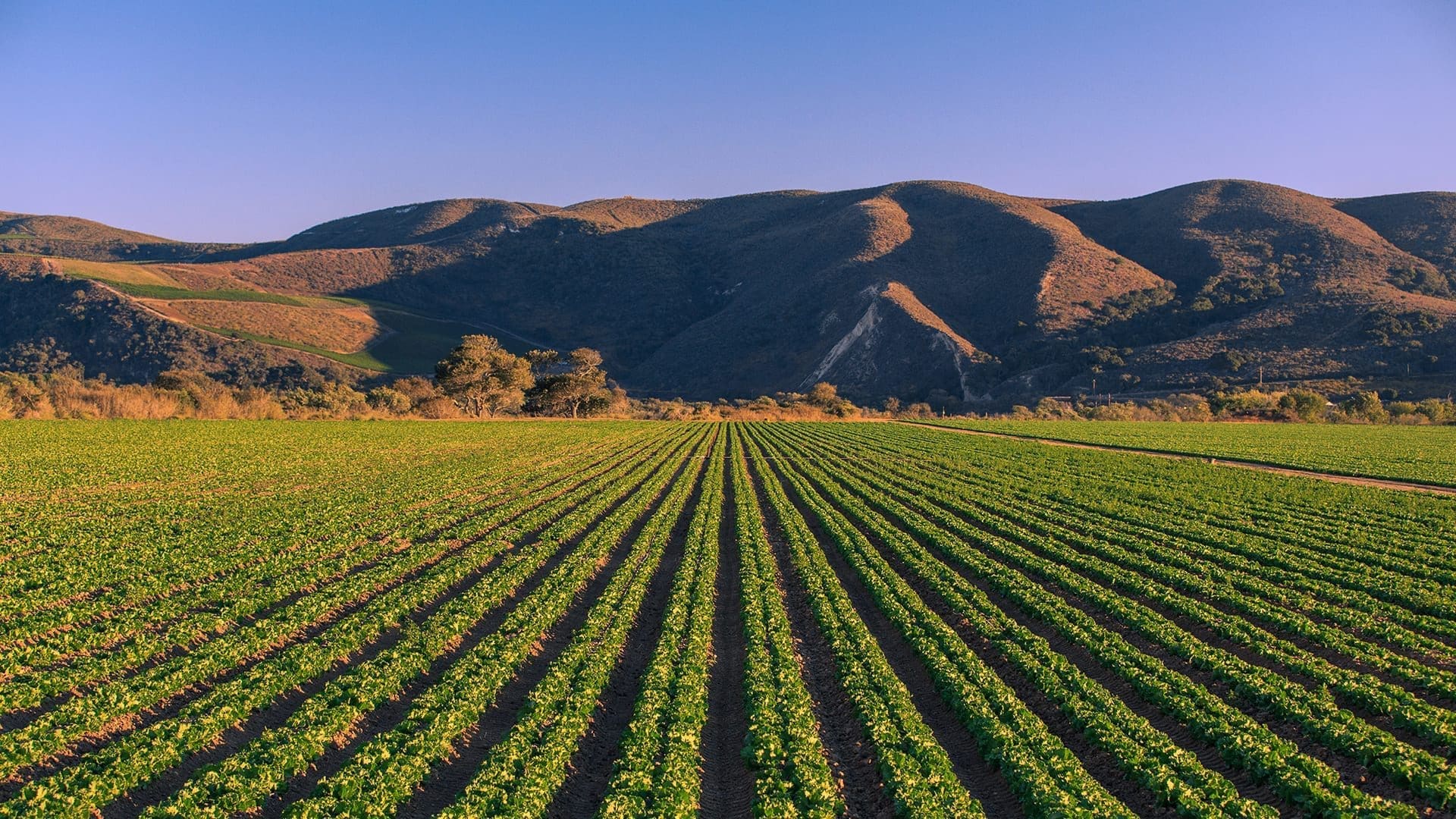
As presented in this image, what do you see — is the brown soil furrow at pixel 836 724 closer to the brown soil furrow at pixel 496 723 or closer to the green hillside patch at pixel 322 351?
the brown soil furrow at pixel 496 723

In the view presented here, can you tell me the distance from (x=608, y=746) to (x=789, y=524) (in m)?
13.6

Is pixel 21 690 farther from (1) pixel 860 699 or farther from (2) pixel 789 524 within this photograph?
(2) pixel 789 524

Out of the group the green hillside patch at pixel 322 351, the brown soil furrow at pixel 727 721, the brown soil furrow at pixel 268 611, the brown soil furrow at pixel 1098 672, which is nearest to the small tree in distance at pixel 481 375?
the green hillside patch at pixel 322 351

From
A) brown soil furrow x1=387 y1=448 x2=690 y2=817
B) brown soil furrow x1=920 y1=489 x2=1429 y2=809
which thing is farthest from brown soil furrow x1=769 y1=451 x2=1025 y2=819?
brown soil furrow x1=387 y1=448 x2=690 y2=817

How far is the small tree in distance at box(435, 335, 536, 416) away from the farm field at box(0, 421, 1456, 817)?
50.5m

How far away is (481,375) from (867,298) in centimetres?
5477

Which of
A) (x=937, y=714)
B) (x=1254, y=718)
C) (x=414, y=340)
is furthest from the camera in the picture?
(x=414, y=340)

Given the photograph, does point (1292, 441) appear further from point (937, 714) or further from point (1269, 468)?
point (937, 714)

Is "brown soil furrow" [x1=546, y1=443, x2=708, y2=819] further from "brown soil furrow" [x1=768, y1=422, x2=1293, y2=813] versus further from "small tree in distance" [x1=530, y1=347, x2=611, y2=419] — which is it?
"small tree in distance" [x1=530, y1=347, x2=611, y2=419]

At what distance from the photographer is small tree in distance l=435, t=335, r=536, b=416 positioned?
74062 millimetres

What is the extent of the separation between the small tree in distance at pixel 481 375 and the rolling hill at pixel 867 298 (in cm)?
2583

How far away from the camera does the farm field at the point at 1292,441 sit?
36.5m

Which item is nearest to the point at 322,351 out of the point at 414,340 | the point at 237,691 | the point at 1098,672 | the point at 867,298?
the point at 414,340

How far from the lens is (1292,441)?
1996 inches
